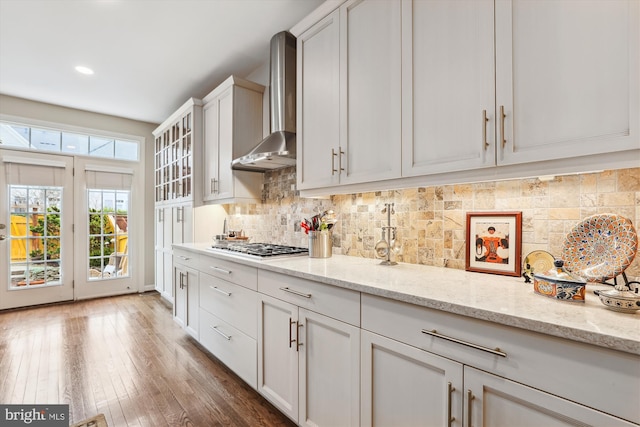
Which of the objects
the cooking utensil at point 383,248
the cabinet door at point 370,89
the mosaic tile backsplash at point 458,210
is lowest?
the cooking utensil at point 383,248

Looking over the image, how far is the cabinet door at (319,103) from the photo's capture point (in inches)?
74.5

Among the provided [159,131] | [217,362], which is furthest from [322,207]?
[159,131]

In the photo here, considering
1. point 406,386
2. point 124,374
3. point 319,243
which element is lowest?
point 124,374

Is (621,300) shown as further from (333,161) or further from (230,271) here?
(230,271)

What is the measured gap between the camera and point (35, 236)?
409 cm

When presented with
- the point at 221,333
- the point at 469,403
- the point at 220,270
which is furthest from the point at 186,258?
the point at 469,403

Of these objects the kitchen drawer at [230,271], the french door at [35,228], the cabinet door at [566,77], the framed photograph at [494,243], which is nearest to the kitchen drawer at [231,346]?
the kitchen drawer at [230,271]

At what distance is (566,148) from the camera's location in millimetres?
1045

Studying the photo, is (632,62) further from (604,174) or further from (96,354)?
(96,354)

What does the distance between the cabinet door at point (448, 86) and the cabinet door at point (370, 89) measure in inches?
2.6

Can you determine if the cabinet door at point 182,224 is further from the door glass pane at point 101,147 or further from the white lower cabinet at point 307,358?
the white lower cabinet at point 307,358

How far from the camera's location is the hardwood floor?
1.89 meters
